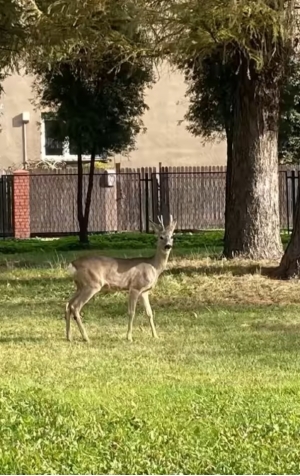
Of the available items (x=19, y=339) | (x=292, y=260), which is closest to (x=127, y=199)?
(x=292, y=260)

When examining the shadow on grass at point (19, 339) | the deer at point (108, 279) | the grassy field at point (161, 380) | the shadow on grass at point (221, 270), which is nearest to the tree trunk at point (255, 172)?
the shadow on grass at point (221, 270)

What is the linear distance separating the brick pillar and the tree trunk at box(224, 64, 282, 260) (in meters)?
16.2

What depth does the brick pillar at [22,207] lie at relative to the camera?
34469 millimetres

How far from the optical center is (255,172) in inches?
748

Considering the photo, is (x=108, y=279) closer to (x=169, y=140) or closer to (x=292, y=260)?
A: (x=292, y=260)

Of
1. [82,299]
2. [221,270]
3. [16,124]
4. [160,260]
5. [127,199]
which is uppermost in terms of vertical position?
[16,124]

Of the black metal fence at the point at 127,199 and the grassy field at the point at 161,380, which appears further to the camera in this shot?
the black metal fence at the point at 127,199

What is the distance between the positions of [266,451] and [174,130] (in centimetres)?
3360

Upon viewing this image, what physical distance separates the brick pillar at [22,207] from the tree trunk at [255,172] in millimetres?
16188

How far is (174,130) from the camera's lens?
40.2 metres

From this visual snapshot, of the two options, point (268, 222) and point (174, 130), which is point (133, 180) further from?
point (268, 222)

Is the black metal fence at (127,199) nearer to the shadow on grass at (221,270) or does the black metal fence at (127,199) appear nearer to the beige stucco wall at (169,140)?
the beige stucco wall at (169,140)

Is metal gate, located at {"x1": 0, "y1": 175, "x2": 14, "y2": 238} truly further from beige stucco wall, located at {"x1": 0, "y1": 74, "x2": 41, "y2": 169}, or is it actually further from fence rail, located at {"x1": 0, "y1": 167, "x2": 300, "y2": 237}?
beige stucco wall, located at {"x1": 0, "y1": 74, "x2": 41, "y2": 169}

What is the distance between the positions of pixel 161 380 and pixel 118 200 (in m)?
25.6
